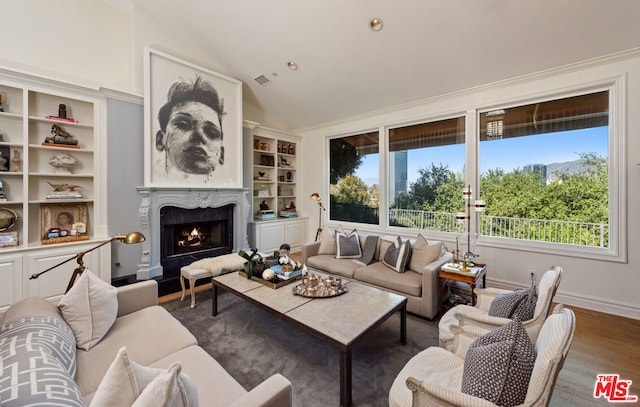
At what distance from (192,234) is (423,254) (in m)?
3.70

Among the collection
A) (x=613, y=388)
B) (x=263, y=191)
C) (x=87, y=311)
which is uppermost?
(x=263, y=191)

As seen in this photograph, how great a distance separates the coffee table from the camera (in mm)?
1689

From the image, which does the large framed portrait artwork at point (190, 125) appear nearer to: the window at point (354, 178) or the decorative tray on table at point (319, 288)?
the window at point (354, 178)

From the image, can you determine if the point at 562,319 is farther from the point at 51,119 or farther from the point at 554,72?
the point at 51,119

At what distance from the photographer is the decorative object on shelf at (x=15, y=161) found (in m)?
3.07

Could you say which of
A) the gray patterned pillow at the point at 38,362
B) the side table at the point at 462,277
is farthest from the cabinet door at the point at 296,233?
the gray patterned pillow at the point at 38,362

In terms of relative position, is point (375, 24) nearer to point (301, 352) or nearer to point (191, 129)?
point (191, 129)

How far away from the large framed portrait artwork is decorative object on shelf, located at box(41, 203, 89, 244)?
92 cm

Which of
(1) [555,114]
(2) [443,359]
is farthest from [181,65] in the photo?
(1) [555,114]

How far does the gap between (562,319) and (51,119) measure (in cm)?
498

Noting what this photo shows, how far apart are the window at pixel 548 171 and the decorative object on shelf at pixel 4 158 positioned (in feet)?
19.5

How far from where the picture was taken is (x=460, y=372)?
141cm

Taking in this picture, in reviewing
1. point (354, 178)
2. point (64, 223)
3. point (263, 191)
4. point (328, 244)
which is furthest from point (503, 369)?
point (263, 191)

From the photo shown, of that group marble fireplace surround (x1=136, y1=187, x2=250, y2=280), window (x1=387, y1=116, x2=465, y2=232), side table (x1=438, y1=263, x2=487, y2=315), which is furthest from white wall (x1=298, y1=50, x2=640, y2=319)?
marble fireplace surround (x1=136, y1=187, x2=250, y2=280)
